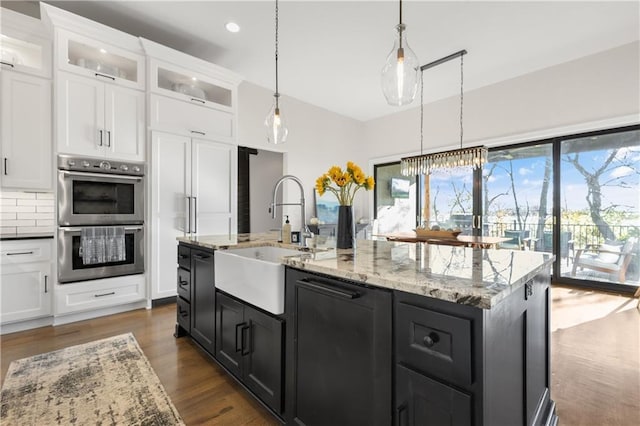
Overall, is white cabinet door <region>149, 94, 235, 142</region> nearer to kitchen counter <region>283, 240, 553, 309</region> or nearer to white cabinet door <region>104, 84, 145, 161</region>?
white cabinet door <region>104, 84, 145, 161</region>

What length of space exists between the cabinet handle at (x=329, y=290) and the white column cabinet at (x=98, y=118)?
2892 mm

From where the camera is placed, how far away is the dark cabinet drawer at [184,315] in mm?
2383

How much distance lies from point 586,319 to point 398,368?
3.27 meters

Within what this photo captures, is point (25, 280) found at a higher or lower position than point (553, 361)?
higher

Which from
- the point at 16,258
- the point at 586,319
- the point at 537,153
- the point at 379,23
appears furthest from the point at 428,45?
the point at 16,258

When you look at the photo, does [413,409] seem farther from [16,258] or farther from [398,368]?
[16,258]

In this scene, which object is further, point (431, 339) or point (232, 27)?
point (232, 27)

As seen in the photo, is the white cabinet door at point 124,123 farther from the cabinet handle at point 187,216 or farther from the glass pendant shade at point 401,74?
the glass pendant shade at point 401,74

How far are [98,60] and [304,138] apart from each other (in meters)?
3.29

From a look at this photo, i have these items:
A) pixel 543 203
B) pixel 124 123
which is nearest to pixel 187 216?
pixel 124 123

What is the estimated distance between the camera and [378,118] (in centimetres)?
664

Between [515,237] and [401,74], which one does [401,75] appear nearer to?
[401,74]

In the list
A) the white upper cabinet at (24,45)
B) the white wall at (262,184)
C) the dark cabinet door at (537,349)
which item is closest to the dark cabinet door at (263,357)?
the dark cabinet door at (537,349)

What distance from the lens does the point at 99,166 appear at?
→ 3012mm
